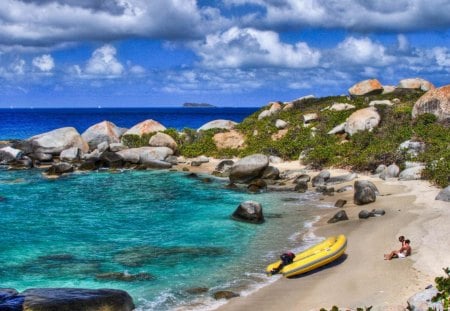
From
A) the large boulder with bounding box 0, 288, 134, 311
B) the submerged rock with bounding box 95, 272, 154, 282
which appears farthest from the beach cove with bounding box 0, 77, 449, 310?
the large boulder with bounding box 0, 288, 134, 311

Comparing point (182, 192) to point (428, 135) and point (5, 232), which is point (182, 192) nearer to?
point (5, 232)

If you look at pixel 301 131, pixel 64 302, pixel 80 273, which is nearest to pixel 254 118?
pixel 301 131

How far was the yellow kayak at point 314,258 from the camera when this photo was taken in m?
15.0

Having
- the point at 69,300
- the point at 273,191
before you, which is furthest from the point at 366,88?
the point at 69,300

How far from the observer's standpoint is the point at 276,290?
46.3ft

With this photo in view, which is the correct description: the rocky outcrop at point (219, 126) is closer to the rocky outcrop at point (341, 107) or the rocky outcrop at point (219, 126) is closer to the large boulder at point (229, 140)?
the large boulder at point (229, 140)

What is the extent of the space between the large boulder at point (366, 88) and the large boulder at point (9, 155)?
3043cm

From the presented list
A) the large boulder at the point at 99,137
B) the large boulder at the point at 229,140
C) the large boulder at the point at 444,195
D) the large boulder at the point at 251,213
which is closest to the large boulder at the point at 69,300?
the large boulder at the point at 251,213

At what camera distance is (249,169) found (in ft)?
105

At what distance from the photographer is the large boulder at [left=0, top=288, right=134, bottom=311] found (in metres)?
11.7

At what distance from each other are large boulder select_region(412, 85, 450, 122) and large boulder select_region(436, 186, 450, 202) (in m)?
13.9

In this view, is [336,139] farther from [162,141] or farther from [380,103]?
[162,141]

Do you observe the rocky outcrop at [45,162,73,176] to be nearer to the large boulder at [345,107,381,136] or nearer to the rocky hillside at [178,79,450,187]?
the rocky hillside at [178,79,450,187]

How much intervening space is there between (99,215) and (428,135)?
21.2 m
